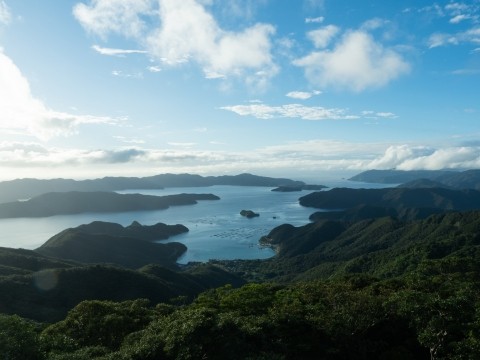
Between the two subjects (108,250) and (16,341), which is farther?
(108,250)

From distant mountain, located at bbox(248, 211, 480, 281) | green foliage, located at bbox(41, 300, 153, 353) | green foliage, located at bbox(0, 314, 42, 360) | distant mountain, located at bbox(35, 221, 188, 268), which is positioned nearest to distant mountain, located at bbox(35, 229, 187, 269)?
distant mountain, located at bbox(35, 221, 188, 268)

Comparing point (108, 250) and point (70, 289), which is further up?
point (70, 289)

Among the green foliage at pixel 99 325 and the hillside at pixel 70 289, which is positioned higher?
the green foliage at pixel 99 325

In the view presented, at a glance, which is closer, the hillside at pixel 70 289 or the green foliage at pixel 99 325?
the green foliage at pixel 99 325

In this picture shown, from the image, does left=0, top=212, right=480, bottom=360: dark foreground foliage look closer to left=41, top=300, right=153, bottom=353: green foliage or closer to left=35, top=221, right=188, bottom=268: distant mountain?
left=41, top=300, right=153, bottom=353: green foliage

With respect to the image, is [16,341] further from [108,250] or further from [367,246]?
[108,250]

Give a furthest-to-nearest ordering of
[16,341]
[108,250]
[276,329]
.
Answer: [108,250], [276,329], [16,341]

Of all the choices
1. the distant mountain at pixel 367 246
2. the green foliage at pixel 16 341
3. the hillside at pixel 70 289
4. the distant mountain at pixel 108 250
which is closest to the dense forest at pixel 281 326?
the green foliage at pixel 16 341

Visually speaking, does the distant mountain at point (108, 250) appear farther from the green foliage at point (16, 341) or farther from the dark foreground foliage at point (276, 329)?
the green foliage at point (16, 341)

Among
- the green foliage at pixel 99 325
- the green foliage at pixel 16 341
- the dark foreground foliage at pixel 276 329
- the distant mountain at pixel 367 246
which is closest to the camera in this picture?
the green foliage at pixel 16 341

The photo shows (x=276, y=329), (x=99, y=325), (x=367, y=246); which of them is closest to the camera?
(x=276, y=329)

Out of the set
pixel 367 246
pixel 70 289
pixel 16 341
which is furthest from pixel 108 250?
pixel 16 341

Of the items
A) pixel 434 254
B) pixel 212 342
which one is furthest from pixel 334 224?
pixel 212 342
